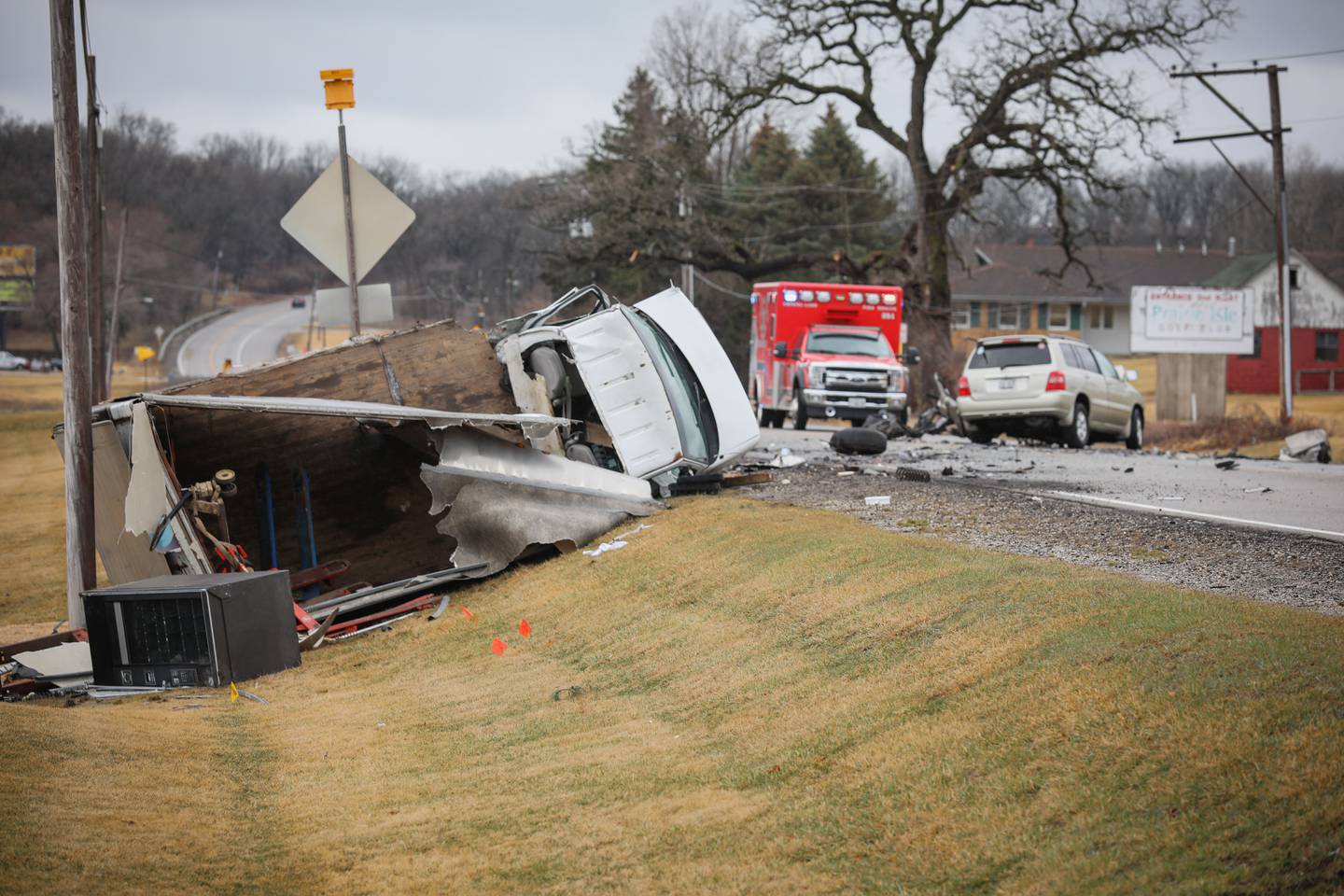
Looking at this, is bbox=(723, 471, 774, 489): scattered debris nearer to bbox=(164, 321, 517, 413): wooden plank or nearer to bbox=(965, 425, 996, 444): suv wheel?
bbox=(164, 321, 517, 413): wooden plank

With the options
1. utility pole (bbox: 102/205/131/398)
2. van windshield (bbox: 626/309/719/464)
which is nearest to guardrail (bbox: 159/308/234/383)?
utility pole (bbox: 102/205/131/398)

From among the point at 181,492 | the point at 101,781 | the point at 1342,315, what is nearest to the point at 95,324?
the point at 181,492

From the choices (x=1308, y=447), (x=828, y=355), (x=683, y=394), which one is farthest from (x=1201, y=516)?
(x=828, y=355)

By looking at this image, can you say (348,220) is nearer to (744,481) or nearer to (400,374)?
(400,374)

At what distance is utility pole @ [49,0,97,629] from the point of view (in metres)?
11.5

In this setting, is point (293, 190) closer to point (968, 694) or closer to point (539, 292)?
point (539, 292)

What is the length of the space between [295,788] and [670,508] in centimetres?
648

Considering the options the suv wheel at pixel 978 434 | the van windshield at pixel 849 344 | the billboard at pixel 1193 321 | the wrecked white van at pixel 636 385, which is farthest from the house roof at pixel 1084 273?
the wrecked white van at pixel 636 385

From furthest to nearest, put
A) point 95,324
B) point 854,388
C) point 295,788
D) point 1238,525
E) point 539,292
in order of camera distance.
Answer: point 539,292, point 95,324, point 854,388, point 1238,525, point 295,788

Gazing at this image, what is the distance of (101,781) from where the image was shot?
6359mm

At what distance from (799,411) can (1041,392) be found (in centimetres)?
581

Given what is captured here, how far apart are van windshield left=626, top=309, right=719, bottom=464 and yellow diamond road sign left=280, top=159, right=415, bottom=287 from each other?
2557 mm

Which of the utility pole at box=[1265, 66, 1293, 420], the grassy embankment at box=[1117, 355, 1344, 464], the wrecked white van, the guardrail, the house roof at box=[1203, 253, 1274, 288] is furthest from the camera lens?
the guardrail

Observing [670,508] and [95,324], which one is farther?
[95,324]
